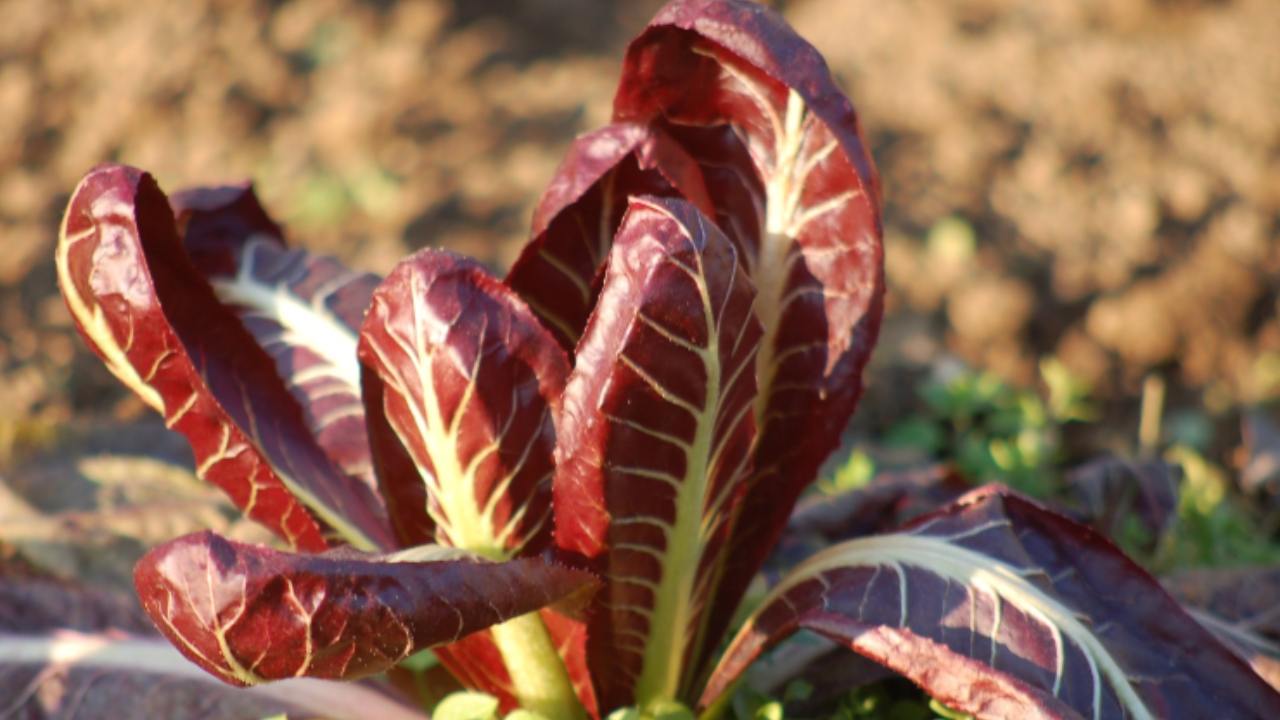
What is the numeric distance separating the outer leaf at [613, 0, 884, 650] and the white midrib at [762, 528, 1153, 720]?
0.56 feet

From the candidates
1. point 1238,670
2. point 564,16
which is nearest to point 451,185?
point 564,16

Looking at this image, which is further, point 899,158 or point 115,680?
point 899,158

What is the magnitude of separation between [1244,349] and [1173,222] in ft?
1.79

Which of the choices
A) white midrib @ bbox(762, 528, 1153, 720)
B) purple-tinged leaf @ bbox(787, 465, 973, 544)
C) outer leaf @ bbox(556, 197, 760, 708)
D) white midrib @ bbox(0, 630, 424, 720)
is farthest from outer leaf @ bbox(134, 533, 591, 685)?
purple-tinged leaf @ bbox(787, 465, 973, 544)

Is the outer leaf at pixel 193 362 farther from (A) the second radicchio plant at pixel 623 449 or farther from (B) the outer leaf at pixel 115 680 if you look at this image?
(B) the outer leaf at pixel 115 680

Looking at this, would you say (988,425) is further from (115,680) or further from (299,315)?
(115,680)

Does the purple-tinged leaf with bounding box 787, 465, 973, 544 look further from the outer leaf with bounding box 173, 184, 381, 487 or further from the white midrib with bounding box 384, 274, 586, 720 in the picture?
the outer leaf with bounding box 173, 184, 381, 487

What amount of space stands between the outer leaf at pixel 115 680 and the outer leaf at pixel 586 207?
680mm

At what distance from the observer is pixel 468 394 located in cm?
164

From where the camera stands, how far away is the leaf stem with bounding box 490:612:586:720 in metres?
1.79

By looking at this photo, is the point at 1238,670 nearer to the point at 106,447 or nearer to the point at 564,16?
the point at 106,447

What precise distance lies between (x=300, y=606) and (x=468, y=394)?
0.38 metres

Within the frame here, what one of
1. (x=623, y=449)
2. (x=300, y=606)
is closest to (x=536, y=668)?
(x=623, y=449)

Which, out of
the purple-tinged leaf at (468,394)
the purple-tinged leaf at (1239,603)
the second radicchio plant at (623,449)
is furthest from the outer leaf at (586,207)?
the purple-tinged leaf at (1239,603)
